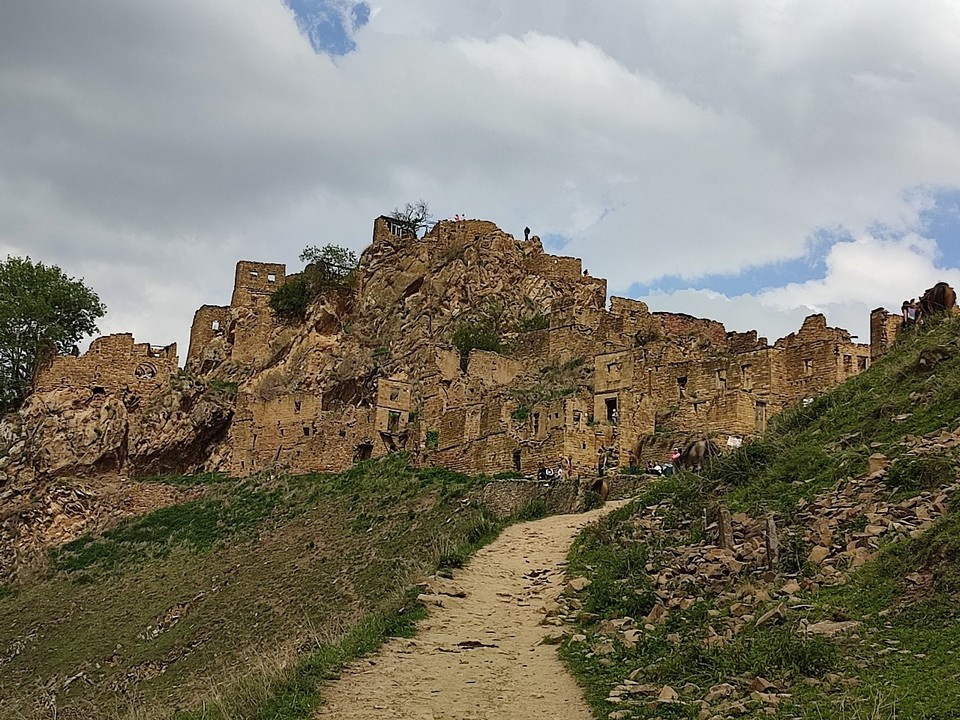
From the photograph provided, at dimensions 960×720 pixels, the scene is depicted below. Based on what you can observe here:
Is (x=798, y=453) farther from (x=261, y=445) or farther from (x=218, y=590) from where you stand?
(x=261, y=445)

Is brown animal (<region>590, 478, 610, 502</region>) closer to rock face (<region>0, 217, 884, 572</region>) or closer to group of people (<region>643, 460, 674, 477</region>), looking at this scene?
group of people (<region>643, 460, 674, 477</region>)

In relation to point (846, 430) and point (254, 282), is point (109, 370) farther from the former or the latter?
point (846, 430)

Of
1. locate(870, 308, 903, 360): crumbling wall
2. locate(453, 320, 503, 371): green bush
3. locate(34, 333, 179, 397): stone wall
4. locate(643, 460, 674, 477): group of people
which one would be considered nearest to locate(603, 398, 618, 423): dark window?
locate(643, 460, 674, 477): group of people

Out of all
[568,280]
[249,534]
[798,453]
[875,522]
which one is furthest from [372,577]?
[568,280]

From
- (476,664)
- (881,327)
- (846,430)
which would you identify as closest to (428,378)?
(881,327)

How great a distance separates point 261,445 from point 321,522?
1000 cm

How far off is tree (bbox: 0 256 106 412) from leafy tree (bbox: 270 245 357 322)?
9.48 metres

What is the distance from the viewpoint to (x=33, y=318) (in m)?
50.8

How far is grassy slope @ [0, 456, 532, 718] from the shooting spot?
24422mm

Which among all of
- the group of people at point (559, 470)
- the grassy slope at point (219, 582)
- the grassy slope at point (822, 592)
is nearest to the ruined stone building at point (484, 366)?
the group of people at point (559, 470)

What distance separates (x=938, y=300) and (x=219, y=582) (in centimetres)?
2049

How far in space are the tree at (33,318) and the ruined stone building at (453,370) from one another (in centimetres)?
575

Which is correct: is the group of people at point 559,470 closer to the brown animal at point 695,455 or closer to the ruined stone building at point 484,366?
the ruined stone building at point 484,366

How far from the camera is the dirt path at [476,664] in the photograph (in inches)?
445
